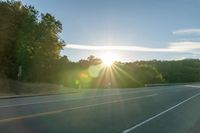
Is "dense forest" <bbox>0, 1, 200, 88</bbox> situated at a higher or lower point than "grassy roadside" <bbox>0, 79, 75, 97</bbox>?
higher

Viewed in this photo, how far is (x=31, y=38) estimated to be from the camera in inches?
2251

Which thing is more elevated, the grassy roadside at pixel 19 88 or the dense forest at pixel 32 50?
the dense forest at pixel 32 50

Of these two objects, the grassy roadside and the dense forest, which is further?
the dense forest

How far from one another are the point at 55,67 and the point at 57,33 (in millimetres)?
7178

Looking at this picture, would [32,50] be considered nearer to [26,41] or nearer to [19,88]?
[26,41]

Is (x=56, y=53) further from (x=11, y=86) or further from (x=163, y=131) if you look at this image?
(x=163, y=131)

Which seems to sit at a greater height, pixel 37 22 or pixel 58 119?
pixel 37 22

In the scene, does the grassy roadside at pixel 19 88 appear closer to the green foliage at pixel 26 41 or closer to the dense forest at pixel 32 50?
the dense forest at pixel 32 50

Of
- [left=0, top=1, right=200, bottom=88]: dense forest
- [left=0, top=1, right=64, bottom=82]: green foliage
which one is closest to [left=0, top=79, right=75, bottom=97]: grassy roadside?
[left=0, top=1, right=200, bottom=88]: dense forest

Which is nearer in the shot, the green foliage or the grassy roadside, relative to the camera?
the grassy roadside

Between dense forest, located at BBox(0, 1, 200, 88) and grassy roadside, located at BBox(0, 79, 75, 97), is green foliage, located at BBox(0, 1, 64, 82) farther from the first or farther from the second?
grassy roadside, located at BBox(0, 79, 75, 97)

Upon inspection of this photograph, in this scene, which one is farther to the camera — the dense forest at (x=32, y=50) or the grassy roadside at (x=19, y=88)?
the dense forest at (x=32, y=50)

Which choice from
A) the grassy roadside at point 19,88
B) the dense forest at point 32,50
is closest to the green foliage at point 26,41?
the dense forest at point 32,50

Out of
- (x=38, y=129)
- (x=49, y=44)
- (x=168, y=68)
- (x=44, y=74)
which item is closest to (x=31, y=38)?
(x=49, y=44)
